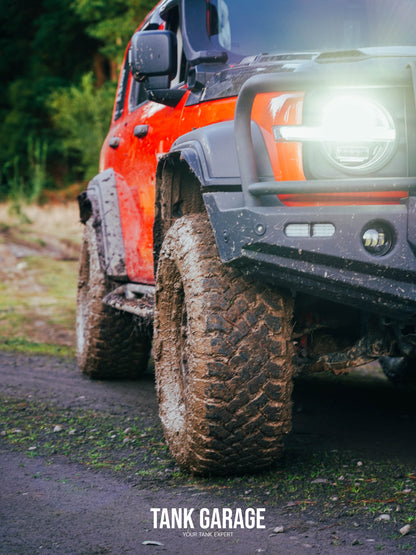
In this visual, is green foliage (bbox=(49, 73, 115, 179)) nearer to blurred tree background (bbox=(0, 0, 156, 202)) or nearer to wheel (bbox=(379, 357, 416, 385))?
blurred tree background (bbox=(0, 0, 156, 202))

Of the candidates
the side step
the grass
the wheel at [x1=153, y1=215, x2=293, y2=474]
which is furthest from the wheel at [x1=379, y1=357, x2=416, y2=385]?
the grass

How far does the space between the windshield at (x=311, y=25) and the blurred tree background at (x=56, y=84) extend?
23.1 metres

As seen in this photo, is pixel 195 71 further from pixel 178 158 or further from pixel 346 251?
pixel 346 251

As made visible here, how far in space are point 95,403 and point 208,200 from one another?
7.64ft

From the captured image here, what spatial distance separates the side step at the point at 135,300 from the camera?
4359 mm

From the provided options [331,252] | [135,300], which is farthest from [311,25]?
[135,300]

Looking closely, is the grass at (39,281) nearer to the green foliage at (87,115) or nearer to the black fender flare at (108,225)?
the black fender flare at (108,225)

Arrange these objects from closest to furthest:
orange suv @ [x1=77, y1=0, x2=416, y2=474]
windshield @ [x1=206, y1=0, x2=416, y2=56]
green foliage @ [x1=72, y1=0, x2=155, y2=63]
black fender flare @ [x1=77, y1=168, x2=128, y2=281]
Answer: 1. orange suv @ [x1=77, y1=0, x2=416, y2=474]
2. windshield @ [x1=206, y1=0, x2=416, y2=56]
3. black fender flare @ [x1=77, y1=168, x2=128, y2=281]
4. green foliage @ [x1=72, y1=0, x2=155, y2=63]

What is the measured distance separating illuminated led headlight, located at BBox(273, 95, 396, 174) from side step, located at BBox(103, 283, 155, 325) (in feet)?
5.40

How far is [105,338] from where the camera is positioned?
5539mm

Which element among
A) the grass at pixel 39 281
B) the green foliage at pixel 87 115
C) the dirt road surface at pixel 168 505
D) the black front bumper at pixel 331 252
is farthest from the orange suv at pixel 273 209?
the green foliage at pixel 87 115

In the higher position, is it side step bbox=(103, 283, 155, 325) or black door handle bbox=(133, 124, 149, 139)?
black door handle bbox=(133, 124, 149, 139)

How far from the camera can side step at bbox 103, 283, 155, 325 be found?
14.3 ft

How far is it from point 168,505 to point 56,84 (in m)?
31.9
